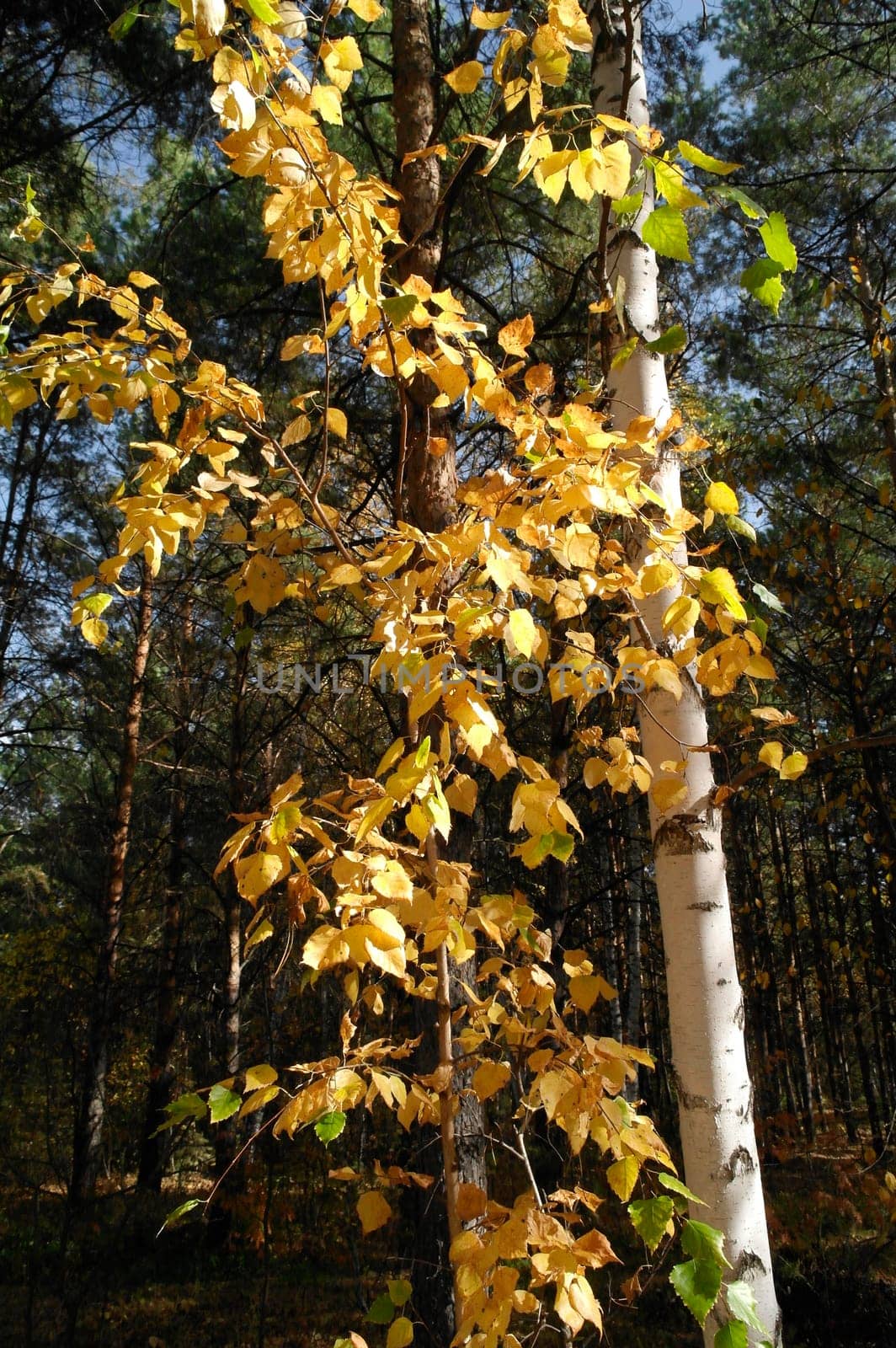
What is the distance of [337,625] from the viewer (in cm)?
468

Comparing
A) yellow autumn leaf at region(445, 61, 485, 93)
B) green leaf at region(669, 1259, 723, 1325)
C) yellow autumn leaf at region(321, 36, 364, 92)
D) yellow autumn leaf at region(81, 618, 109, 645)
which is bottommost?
green leaf at region(669, 1259, 723, 1325)

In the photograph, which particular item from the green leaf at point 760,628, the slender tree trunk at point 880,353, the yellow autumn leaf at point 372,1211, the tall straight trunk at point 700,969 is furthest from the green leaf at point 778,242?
the slender tree trunk at point 880,353

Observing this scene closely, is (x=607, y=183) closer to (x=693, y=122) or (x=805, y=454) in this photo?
(x=805, y=454)

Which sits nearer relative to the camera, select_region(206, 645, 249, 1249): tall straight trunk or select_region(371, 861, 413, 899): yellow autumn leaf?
select_region(371, 861, 413, 899): yellow autumn leaf

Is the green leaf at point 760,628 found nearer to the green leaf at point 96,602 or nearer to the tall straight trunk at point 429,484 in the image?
the tall straight trunk at point 429,484

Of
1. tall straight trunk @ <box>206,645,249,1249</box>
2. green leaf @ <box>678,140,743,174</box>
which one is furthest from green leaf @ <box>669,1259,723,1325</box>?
tall straight trunk @ <box>206,645,249,1249</box>

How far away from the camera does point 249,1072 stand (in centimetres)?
109

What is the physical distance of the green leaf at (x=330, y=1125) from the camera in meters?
1.04

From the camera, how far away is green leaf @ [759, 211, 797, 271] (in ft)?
3.21

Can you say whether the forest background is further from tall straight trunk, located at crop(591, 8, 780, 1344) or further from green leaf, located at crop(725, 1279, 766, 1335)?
green leaf, located at crop(725, 1279, 766, 1335)

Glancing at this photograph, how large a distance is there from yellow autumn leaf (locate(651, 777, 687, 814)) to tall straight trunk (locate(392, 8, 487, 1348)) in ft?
1.26

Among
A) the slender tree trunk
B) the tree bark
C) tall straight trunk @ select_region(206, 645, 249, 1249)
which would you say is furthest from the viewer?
tall straight trunk @ select_region(206, 645, 249, 1249)

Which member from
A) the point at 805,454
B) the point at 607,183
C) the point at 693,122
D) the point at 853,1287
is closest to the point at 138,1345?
the point at 853,1287

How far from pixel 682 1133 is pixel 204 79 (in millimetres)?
4381
